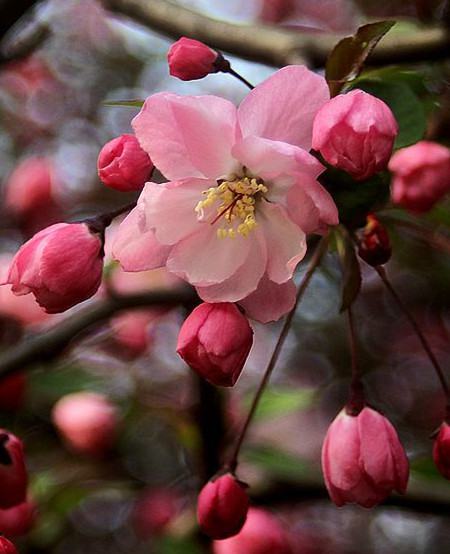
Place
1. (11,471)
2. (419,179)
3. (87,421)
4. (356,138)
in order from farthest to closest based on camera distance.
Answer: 1. (87,421)
2. (419,179)
3. (11,471)
4. (356,138)

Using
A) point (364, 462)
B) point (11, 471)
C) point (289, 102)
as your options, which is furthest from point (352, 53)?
point (11, 471)

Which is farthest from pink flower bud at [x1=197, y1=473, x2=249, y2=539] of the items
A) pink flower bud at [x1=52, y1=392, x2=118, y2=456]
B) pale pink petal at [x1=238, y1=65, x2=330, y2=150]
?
pink flower bud at [x1=52, y1=392, x2=118, y2=456]

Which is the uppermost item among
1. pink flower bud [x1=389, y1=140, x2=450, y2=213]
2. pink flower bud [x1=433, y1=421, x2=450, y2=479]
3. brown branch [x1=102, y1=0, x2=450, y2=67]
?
brown branch [x1=102, y1=0, x2=450, y2=67]

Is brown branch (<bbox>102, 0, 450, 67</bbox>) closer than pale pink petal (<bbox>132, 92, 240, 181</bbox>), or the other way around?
pale pink petal (<bbox>132, 92, 240, 181</bbox>)

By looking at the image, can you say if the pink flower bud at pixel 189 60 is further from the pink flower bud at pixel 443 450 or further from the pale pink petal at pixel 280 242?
the pink flower bud at pixel 443 450

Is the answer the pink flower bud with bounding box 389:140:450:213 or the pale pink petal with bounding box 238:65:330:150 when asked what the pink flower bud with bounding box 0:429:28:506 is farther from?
the pink flower bud with bounding box 389:140:450:213

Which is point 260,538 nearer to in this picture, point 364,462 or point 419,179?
point 364,462
